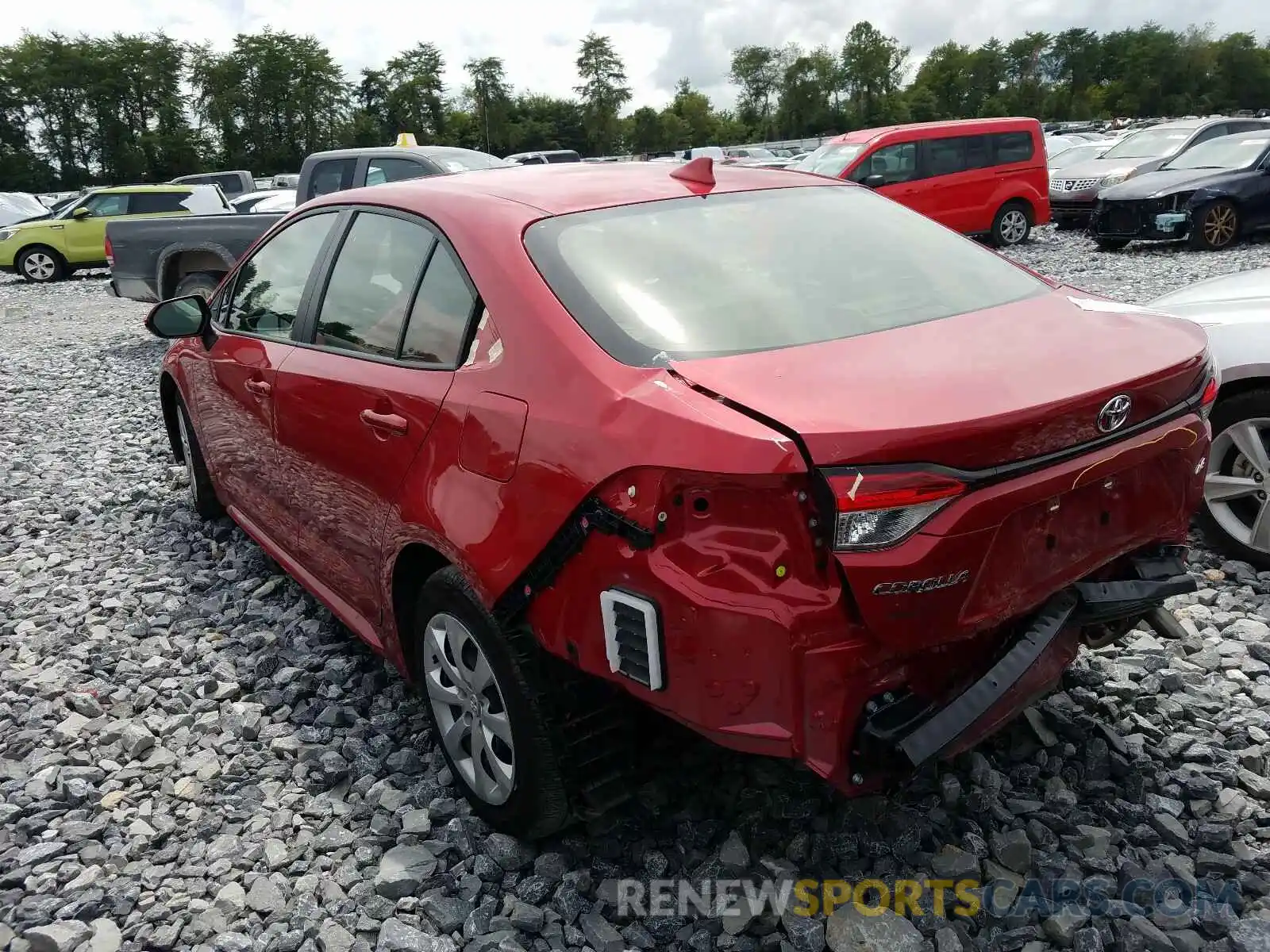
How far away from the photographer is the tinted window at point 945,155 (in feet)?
46.6

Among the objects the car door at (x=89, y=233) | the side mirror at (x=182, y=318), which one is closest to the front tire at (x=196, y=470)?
the side mirror at (x=182, y=318)

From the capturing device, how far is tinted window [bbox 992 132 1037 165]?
573 inches

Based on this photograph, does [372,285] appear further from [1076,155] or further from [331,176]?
[1076,155]

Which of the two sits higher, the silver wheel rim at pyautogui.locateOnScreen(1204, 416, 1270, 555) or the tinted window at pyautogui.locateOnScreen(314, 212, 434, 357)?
the tinted window at pyautogui.locateOnScreen(314, 212, 434, 357)

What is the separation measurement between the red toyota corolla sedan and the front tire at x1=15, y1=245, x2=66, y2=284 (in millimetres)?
18397

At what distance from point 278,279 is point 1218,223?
12800 millimetres

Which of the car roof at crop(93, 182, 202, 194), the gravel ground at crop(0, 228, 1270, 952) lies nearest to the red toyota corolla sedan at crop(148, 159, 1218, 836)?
the gravel ground at crop(0, 228, 1270, 952)

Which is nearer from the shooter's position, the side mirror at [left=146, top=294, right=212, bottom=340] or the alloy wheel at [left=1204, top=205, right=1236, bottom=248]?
the side mirror at [left=146, top=294, right=212, bottom=340]

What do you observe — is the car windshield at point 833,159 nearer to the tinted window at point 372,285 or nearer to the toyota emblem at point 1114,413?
the tinted window at point 372,285

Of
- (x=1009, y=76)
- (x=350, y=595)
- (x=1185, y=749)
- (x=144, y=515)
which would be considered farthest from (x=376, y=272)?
(x=1009, y=76)

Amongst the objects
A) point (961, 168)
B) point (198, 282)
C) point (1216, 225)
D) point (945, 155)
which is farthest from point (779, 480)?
point (961, 168)

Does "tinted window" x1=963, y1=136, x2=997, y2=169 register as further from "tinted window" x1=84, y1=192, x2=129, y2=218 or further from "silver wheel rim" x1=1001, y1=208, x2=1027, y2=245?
"tinted window" x1=84, y1=192, x2=129, y2=218

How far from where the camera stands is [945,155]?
47.0ft

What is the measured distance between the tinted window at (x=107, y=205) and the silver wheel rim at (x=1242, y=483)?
18027mm
